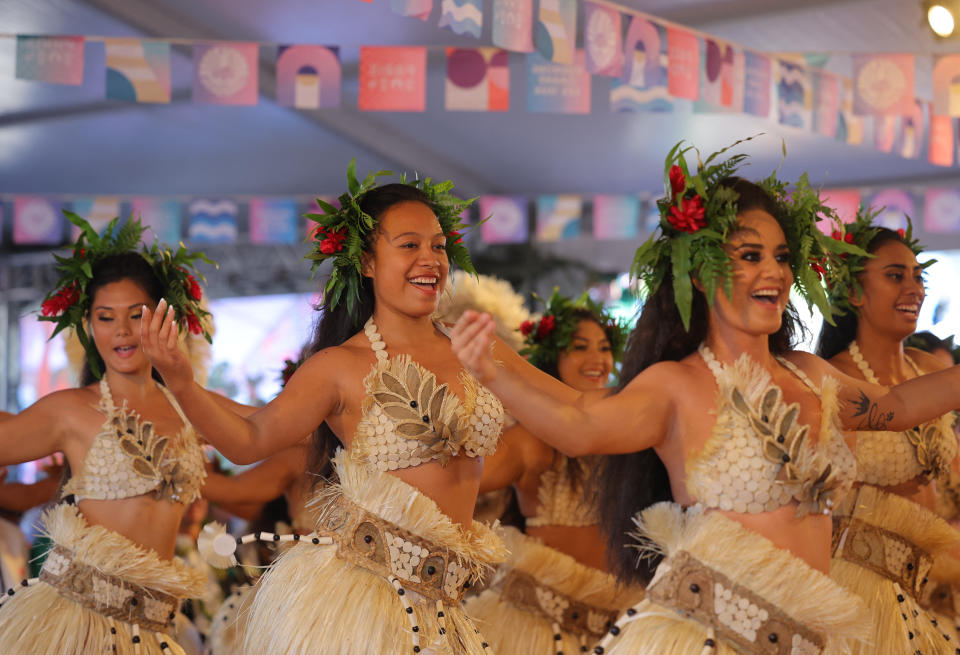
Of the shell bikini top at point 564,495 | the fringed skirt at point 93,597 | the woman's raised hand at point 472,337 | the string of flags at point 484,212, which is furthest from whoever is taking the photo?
the string of flags at point 484,212

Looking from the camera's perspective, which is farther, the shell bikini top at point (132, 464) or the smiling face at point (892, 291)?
the smiling face at point (892, 291)

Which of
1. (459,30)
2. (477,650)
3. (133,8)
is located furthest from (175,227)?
(477,650)

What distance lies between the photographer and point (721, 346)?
2361 mm

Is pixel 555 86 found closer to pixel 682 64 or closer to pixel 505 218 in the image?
pixel 682 64

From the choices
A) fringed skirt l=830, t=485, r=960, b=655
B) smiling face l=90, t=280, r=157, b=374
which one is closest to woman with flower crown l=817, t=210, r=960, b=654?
fringed skirt l=830, t=485, r=960, b=655

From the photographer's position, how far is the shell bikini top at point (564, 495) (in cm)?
371

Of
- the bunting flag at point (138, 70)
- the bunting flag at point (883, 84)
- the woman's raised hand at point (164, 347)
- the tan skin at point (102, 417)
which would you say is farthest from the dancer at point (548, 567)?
the bunting flag at point (883, 84)

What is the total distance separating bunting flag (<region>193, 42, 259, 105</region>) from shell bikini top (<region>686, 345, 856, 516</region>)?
10.6ft

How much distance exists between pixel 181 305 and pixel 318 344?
806 millimetres

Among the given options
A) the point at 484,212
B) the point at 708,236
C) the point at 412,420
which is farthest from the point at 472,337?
the point at 484,212

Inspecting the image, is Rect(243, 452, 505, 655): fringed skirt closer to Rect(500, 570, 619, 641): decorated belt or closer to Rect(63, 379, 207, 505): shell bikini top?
Rect(63, 379, 207, 505): shell bikini top

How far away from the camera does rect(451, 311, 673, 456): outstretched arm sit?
6.40 feet

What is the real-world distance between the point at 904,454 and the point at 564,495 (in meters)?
1.15

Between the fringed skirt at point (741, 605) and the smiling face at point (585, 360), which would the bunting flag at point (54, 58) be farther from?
the fringed skirt at point (741, 605)
